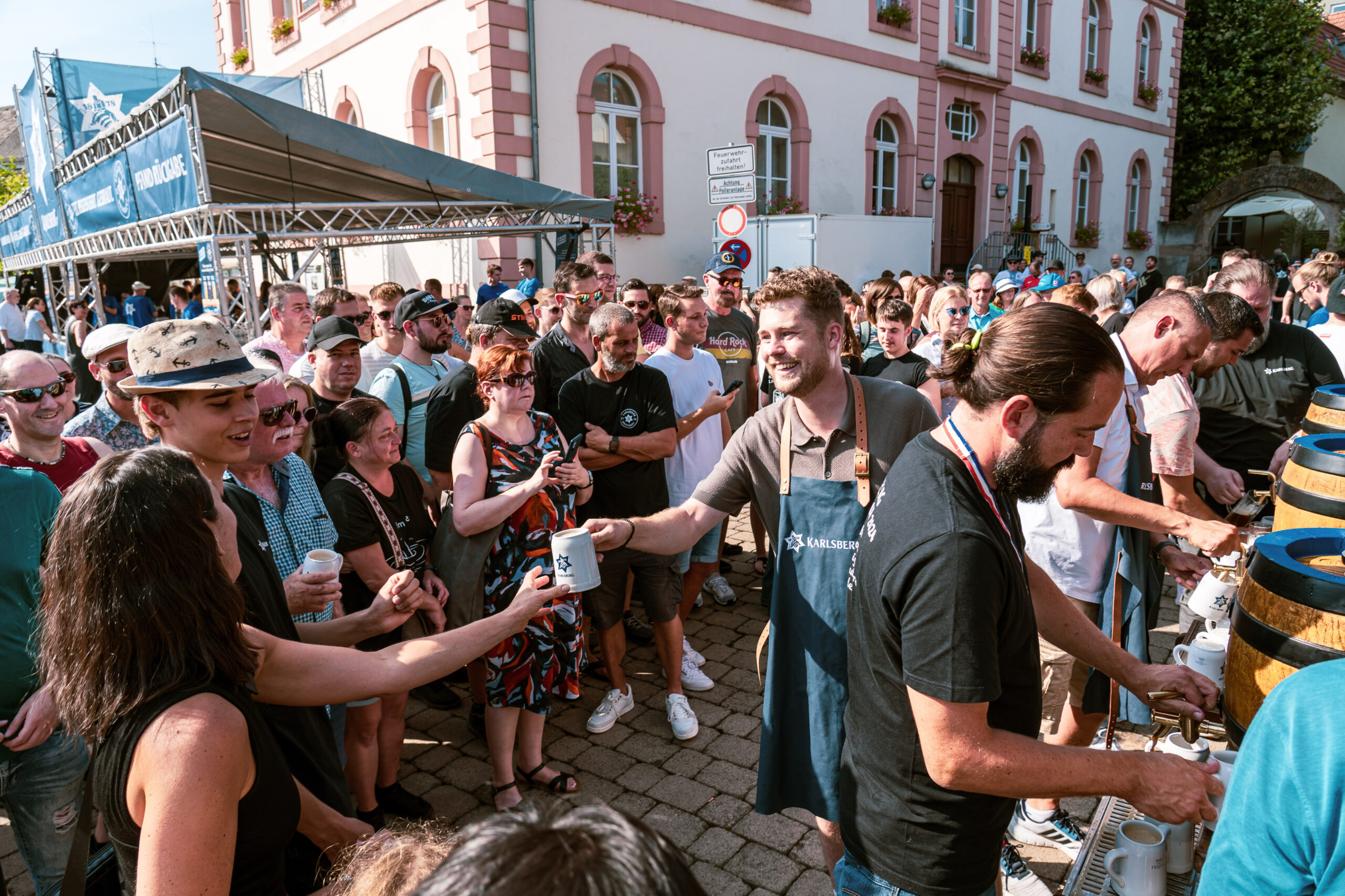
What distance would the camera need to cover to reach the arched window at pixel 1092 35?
2197 cm

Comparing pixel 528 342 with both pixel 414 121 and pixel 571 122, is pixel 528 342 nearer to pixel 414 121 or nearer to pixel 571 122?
pixel 571 122

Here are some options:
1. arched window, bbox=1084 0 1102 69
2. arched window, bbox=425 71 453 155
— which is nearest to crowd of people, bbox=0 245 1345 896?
arched window, bbox=425 71 453 155

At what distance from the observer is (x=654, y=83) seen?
13133 millimetres

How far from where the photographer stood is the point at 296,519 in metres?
2.92

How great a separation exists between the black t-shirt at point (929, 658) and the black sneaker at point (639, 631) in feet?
10.1

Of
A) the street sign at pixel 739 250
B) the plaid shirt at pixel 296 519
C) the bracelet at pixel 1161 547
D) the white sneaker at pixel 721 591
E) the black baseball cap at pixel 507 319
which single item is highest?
the street sign at pixel 739 250

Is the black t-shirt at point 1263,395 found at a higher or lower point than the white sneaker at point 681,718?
higher

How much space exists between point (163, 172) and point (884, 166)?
45.1ft

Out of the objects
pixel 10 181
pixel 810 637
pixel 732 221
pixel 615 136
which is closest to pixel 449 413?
pixel 810 637

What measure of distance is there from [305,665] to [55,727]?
1083 mm

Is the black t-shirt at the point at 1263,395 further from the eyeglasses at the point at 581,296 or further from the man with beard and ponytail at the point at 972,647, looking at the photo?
the eyeglasses at the point at 581,296

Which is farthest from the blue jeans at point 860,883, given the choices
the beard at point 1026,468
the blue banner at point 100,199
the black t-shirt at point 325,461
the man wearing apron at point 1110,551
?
the blue banner at point 100,199

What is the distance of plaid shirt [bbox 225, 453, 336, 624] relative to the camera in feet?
9.24

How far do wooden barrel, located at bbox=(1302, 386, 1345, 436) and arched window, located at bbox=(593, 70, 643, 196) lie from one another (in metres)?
11.2
